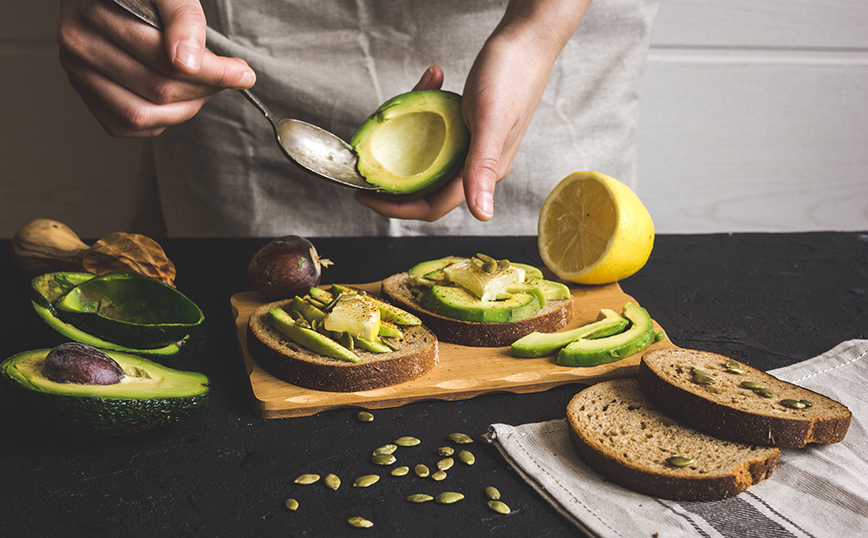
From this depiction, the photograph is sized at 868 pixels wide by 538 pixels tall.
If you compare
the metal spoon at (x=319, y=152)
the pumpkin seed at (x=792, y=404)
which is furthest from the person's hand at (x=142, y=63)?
the pumpkin seed at (x=792, y=404)

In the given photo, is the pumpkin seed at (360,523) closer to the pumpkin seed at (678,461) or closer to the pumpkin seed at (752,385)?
the pumpkin seed at (678,461)

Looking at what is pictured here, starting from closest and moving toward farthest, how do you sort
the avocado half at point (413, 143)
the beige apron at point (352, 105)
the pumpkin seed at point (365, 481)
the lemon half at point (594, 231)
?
1. the pumpkin seed at point (365, 481)
2. the avocado half at point (413, 143)
3. the lemon half at point (594, 231)
4. the beige apron at point (352, 105)

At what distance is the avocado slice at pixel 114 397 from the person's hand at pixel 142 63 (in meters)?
0.65

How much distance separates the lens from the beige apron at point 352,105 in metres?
2.47

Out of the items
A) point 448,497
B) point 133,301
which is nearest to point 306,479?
point 448,497

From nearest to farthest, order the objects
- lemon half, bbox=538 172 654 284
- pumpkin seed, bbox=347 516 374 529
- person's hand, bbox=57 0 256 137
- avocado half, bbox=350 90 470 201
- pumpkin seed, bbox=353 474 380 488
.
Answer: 1. pumpkin seed, bbox=347 516 374 529
2. pumpkin seed, bbox=353 474 380 488
3. person's hand, bbox=57 0 256 137
4. avocado half, bbox=350 90 470 201
5. lemon half, bbox=538 172 654 284

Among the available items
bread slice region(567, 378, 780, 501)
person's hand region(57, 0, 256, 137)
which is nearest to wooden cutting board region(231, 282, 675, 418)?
bread slice region(567, 378, 780, 501)

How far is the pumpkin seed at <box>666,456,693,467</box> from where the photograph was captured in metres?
1.18

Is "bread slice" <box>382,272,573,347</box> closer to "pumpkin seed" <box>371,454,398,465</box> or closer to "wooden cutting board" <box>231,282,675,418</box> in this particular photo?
"wooden cutting board" <box>231,282,675,418</box>

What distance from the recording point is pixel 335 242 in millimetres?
2584

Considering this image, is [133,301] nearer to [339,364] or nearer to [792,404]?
[339,364]

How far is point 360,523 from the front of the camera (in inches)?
42.6

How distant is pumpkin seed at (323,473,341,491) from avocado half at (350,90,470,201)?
864 millimetres

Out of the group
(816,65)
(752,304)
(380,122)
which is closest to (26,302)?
(380,122)
